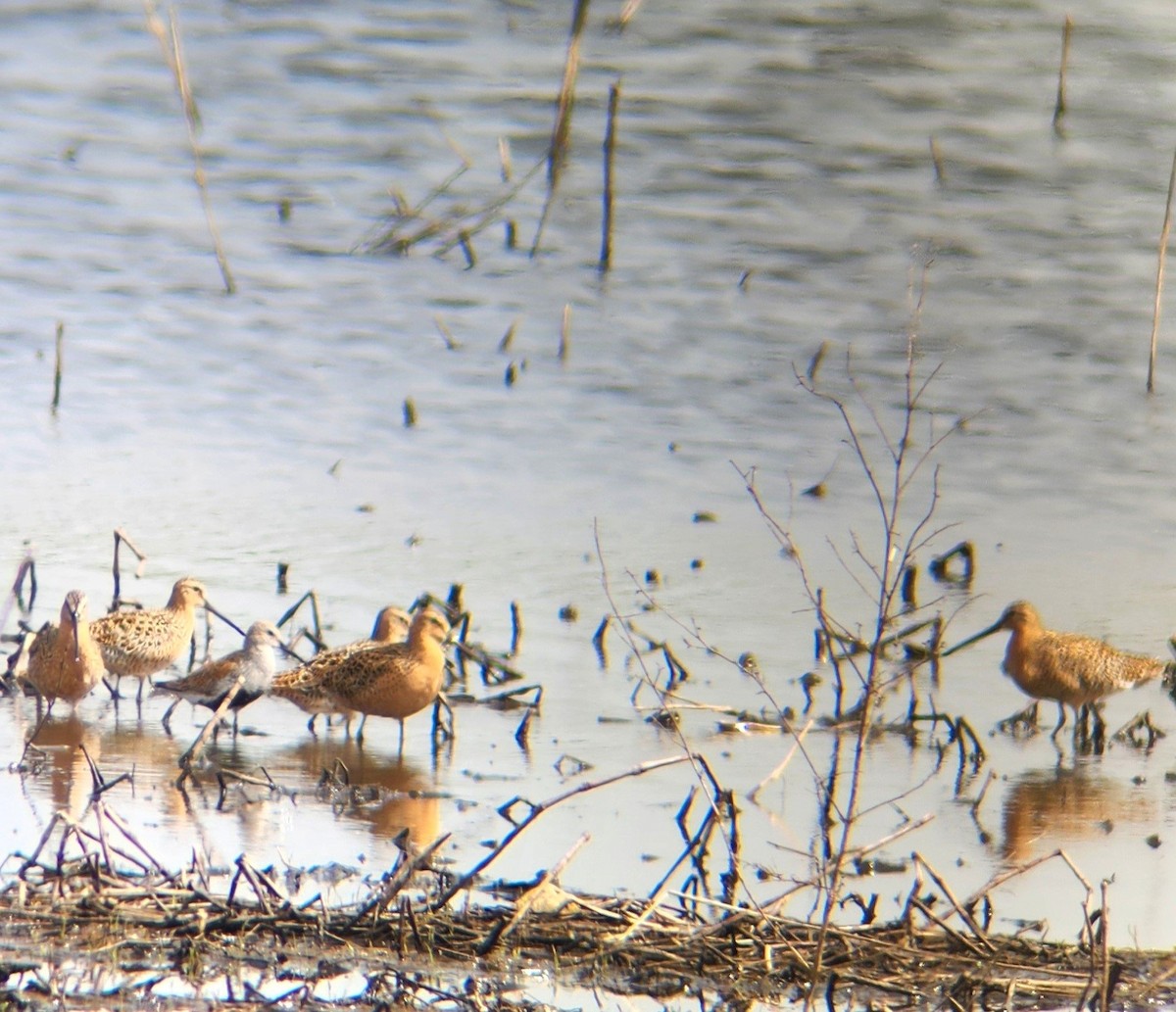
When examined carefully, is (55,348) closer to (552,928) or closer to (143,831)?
(143,831)

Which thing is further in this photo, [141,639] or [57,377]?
[57,377]

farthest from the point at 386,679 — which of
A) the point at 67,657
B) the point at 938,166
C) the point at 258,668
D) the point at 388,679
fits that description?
the point at 938,166

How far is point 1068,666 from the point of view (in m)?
7.31

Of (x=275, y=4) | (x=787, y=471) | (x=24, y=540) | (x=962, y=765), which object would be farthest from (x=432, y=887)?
(x=275, y=4)

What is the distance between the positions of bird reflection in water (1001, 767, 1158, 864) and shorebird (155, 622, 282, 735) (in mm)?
2466

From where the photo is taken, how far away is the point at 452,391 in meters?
11.6

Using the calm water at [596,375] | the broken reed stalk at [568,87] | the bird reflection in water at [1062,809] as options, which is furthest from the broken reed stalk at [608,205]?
the broken reed stalk at [568,87]

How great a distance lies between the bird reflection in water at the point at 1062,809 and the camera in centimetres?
575

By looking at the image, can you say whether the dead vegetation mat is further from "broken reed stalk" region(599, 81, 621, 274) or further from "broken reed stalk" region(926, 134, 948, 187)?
"broken reed stalk" region(926, 134, 948, 187)

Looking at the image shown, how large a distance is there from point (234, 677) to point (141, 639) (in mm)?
596

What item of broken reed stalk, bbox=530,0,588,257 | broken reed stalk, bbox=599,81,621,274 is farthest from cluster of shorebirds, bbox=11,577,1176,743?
broken reed stalk, bbox=599,81,621,274

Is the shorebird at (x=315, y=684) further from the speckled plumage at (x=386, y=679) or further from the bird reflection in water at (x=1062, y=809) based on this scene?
the bird reflection in water at (x=1062, y=809)

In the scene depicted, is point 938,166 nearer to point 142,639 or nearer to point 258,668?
point 142,639

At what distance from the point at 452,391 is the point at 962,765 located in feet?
18.9
